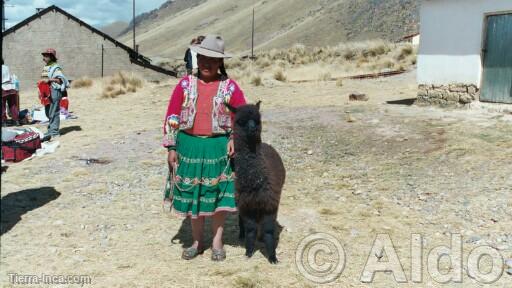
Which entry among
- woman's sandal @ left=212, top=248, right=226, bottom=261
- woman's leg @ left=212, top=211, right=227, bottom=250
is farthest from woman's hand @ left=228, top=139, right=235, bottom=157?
woman's sandal @ left=212, top=248, right=226, bottom=261

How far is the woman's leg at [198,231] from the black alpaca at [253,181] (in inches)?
16.2

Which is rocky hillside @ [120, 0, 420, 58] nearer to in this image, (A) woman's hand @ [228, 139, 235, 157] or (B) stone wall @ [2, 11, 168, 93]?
(B) stone wall @ [2, 11, 168, 93]

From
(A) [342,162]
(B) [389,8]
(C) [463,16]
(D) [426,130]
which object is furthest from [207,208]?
(B) [389,8]

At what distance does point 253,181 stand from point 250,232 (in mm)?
528

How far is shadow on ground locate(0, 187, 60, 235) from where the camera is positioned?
5.23 meters

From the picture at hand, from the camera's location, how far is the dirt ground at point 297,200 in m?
4.15

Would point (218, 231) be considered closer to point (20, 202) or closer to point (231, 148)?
point (231, 148)

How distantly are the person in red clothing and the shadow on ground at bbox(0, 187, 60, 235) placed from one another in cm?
233

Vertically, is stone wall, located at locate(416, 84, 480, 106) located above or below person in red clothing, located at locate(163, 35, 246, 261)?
above

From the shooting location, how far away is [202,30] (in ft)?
337

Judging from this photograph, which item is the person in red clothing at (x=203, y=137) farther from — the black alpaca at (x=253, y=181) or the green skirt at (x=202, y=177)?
the black alpaca at (x=253, y=181)

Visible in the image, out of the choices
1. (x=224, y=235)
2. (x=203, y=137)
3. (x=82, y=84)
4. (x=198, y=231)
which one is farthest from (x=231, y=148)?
(x=82, y=84)

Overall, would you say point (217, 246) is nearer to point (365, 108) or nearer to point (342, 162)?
point (342, 162)

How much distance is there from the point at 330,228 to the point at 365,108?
285 inches
